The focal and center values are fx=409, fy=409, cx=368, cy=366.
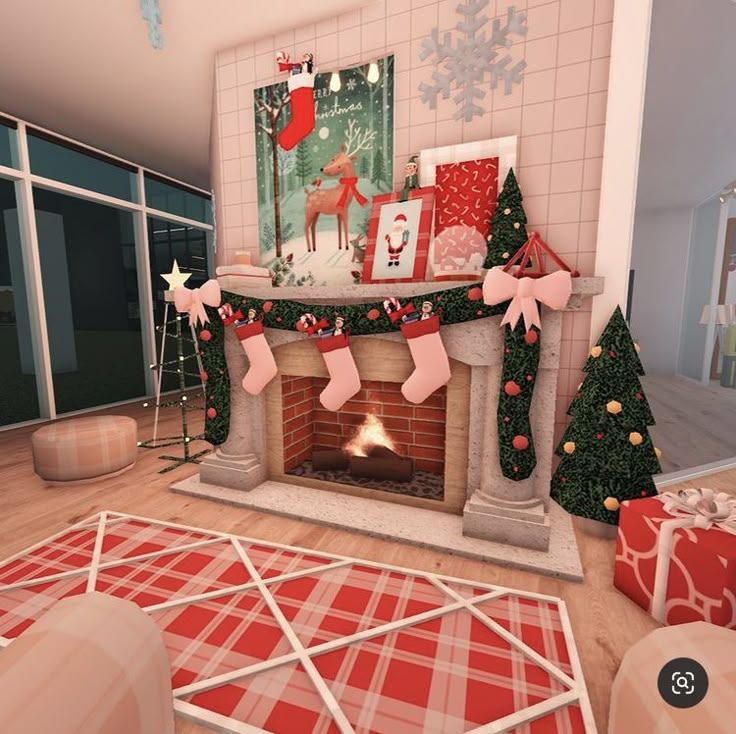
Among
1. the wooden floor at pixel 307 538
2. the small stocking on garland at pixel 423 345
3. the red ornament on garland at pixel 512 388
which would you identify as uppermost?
the small stocking on garland at pixel 423 345

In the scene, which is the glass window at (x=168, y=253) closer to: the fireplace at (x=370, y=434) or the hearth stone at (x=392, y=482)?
the fireplace at (x=370, y=434)

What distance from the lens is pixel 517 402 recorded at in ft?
6.21

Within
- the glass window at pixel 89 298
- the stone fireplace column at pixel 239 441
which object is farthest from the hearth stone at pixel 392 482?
the glass window at pixel 89 298

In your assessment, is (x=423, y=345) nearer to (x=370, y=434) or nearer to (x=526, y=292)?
(x=526, y=292)

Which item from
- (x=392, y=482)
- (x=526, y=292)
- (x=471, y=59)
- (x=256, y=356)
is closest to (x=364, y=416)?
(x=392, y=482)

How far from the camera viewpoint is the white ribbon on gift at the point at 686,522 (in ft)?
4.89

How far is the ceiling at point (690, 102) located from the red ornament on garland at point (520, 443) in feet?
7.94

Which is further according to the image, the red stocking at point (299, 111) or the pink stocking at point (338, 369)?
the red stocking at point (299, 111)

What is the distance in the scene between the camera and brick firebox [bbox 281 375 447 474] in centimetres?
257

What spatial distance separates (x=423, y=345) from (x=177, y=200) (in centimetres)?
492

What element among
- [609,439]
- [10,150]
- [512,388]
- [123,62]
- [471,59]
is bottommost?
[609,439]

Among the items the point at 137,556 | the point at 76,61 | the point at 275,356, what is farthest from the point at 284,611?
the point at 76,61

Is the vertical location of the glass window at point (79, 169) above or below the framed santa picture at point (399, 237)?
above

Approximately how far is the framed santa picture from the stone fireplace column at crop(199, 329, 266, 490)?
38.2 inches
